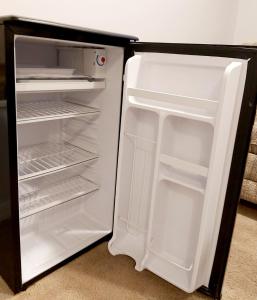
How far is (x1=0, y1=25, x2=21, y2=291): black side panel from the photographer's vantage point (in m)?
1.05

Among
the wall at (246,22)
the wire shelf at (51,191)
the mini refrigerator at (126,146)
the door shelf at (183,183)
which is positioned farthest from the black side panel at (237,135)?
the wall at (246,22)

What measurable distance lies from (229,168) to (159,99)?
1.35 ft

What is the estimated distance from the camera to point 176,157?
1.35 meters

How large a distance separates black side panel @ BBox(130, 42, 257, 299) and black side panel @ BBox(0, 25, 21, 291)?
0.62 metres

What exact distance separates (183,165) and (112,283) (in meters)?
0.70

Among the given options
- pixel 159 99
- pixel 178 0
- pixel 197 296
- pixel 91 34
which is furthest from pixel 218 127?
pixel 178 0

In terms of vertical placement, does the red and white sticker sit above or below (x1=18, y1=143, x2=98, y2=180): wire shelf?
above

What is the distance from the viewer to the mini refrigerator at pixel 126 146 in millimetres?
1150

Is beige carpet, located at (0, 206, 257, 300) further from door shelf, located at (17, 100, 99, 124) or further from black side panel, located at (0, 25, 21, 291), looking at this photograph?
door shelf, located at (17, 100, 99, 124)

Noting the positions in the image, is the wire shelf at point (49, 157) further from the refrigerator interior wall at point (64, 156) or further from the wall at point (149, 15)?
the wall at point (149, 15)

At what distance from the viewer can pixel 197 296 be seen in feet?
4.68

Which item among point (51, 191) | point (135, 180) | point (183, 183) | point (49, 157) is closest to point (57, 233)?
point (51, 191)

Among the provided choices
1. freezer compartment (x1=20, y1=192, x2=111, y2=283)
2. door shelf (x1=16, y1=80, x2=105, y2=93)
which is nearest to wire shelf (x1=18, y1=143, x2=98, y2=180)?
freezer compartment (x1=20, y1=192, x2=111, y2=283)

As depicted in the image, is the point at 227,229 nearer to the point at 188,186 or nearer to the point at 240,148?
the point at 188,186
